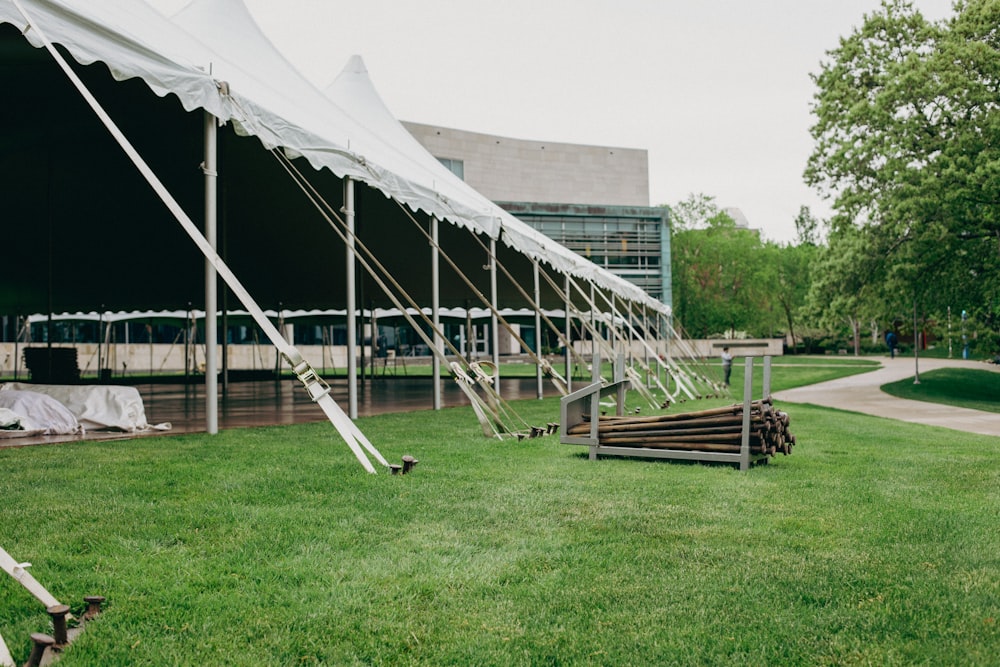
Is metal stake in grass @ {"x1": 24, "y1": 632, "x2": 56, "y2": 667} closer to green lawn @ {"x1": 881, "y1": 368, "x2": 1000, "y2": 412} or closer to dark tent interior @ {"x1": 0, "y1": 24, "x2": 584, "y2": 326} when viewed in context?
dark tent interior @ {"x1": 0, "y1": 24, "x2": 584, "y2": 326}

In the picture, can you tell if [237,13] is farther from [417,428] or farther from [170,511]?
[170,511]

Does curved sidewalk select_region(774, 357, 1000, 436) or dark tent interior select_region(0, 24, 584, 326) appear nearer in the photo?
dark tent interior select_region(0, 24, 584, 326)

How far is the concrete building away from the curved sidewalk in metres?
33.7

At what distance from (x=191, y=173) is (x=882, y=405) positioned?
16.1 m

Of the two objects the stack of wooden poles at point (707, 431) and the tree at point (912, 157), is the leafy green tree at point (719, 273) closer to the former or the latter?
the tree at point (912, 157)

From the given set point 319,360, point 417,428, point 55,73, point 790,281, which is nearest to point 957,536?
point 417,428

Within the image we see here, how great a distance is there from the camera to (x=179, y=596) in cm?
345

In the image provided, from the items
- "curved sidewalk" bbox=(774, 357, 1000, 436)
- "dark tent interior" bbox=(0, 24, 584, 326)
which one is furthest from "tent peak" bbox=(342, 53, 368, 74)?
"curved sidewalk" bbox=(774, 357, 1000, 436)

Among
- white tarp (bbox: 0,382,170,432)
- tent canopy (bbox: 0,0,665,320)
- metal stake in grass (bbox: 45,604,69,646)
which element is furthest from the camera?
white tarp (bbox: 0,382,170,432)

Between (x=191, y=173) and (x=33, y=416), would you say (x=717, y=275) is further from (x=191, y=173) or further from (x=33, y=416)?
(x=33, y=416)

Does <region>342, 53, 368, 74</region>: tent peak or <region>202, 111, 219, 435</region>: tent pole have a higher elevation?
<region>342, 53, 368, 74</region>: tent peak

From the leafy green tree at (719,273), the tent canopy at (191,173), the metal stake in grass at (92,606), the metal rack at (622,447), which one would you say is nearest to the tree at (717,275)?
the leafy green tree at (719,273)

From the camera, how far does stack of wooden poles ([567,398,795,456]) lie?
7.37m

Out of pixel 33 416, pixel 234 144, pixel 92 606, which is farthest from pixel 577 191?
pixel 92 606
